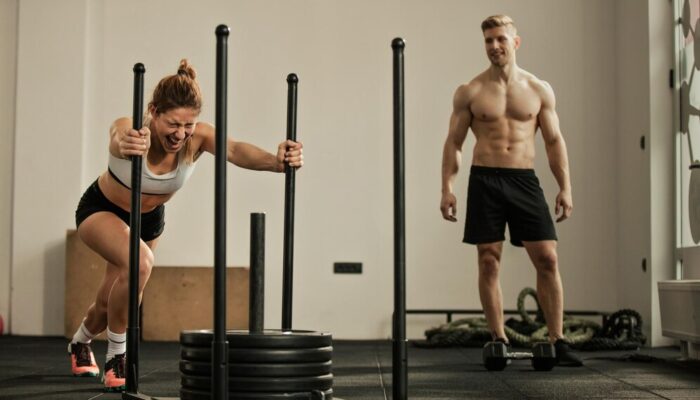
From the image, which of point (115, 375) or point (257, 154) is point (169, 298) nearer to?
point (115, 375)

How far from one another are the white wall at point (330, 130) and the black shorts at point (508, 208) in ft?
7.14

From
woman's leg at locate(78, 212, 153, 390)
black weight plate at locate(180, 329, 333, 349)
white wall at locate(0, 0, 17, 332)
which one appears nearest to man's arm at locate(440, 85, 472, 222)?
woman's leg at locate(78, 212, 153, 390)

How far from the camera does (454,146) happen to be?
4125mm

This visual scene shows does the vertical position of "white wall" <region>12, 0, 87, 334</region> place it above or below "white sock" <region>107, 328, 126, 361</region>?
above

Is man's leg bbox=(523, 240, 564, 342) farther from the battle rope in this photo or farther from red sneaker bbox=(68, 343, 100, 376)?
red sneaker bbox=(68, 343, 100, 376)

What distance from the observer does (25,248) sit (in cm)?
621

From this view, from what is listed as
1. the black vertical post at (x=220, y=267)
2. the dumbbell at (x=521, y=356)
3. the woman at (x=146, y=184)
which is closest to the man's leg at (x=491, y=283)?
the dumbbell at (x=521, y=356)

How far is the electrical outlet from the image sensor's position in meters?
6.22

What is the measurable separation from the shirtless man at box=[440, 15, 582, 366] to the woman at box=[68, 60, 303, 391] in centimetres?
138

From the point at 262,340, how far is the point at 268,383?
0.28 ft

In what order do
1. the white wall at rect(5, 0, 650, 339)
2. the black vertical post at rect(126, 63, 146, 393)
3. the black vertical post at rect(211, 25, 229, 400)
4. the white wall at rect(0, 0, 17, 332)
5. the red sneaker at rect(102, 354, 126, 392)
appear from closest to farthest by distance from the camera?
the black vertical post at rect(211, 25, 229, 400) < the black vertical post at rect(126, 63, 146, 393) < the red sneaker at rect(102, 354, 126, 392) < the white wall at rect(5, 0, 650, 339) < the white wall at rect(0, 0, 17, 332)

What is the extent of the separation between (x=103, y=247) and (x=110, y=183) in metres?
0.21

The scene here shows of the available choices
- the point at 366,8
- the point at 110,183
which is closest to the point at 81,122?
the point at 366,8

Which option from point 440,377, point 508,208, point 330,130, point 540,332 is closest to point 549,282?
point 508,208
